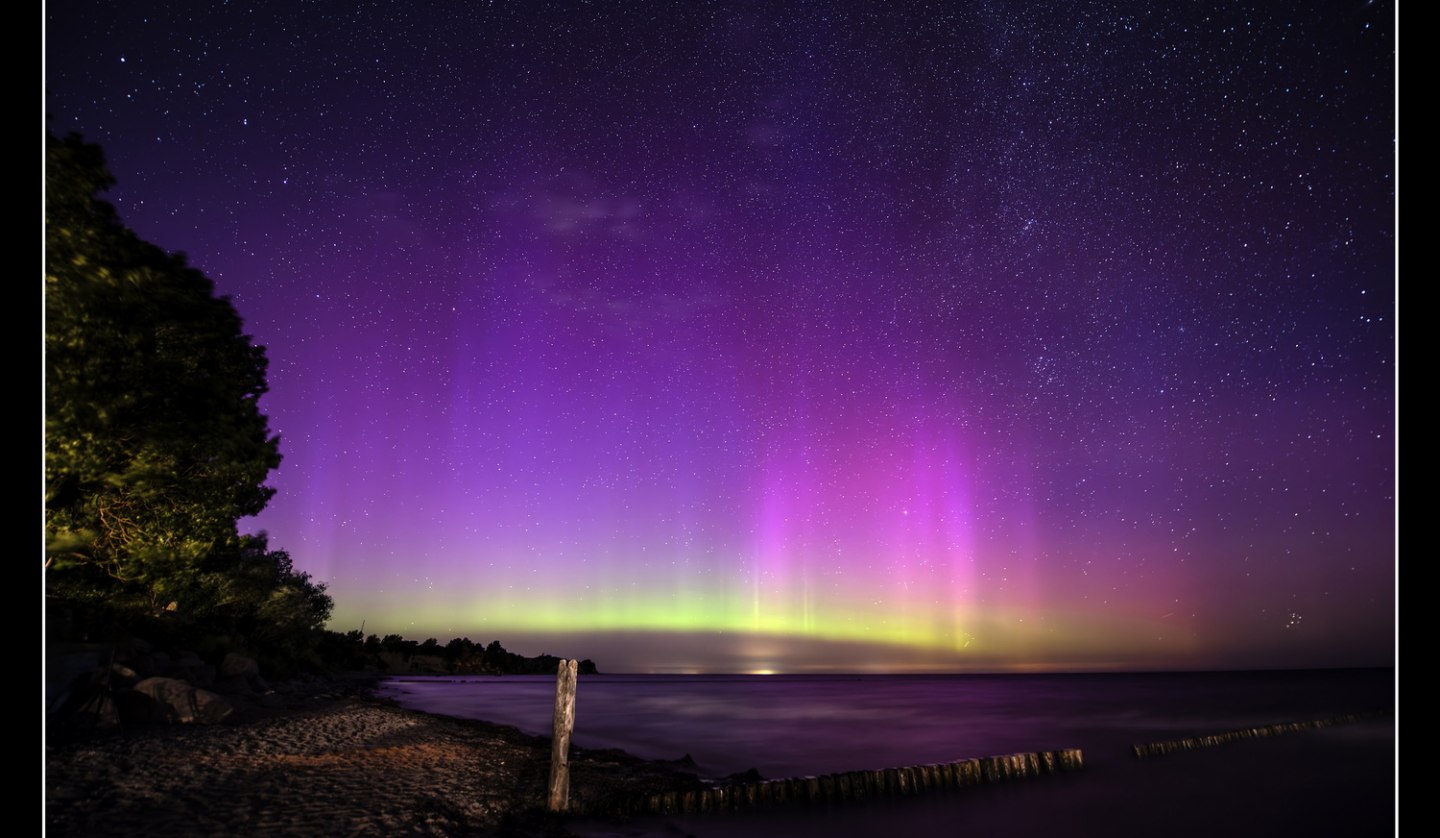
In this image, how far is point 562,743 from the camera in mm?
12680

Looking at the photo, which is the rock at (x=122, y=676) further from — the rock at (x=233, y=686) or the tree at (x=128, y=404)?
the rock at (x=233, y=686)

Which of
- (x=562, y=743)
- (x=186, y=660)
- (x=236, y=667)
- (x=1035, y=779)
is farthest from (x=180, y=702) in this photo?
(x=1035, y=779)

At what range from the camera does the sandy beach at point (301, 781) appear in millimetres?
9242

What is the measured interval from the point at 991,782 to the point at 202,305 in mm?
22827

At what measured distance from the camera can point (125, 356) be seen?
11.8 metres

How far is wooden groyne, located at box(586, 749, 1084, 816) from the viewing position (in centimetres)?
1370

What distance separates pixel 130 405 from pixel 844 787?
16.5 metres

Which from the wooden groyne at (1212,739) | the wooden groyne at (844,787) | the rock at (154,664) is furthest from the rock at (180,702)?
the wooden groyne at (1212,739)

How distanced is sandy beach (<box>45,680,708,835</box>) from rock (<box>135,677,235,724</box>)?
1.49ft

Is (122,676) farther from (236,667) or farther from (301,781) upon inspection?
(236,667)

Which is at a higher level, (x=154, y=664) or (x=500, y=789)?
(x=154, y=664)

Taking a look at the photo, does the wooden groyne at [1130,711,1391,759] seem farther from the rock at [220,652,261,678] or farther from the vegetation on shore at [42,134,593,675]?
the rock at [220,652,261,678]
